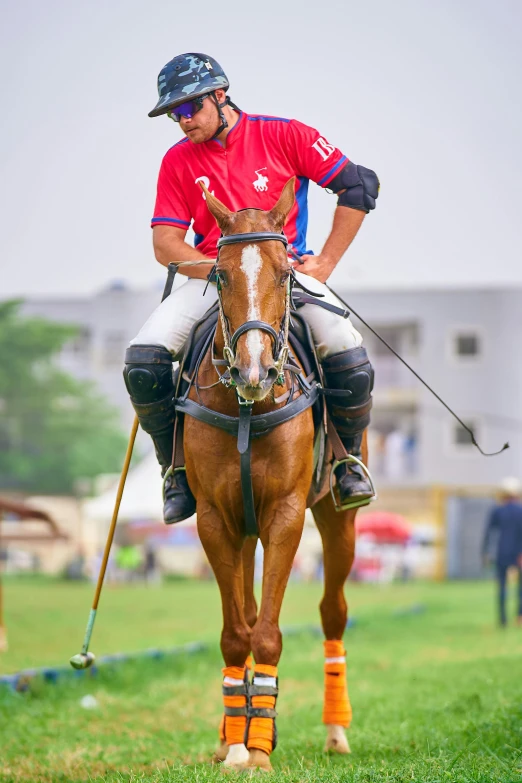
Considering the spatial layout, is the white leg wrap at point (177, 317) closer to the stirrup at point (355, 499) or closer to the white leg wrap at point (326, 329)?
the white leg wrap at point (326, 329)

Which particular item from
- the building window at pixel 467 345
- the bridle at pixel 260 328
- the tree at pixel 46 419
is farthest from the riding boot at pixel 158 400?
the building window at pixel 467 345

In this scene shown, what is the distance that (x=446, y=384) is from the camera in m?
55.7

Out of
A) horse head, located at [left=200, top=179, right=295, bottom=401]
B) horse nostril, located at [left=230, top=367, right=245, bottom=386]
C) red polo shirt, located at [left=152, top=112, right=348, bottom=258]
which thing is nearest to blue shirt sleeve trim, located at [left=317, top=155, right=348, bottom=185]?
red polo shirt, located at [left=152, top=112, right=348, bottom=258]

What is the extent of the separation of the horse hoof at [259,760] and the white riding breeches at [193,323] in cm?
247

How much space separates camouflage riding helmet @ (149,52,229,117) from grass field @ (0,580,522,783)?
3921mm

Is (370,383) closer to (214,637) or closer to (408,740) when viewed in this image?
(408,740)

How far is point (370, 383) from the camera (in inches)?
299

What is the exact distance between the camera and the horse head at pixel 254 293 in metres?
6.11

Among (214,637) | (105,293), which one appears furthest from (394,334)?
(214,637)

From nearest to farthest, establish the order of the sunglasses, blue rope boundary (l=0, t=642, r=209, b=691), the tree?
the sunglasses, blue rope boundary (l=0, t=642, r=209, b=691), the tree

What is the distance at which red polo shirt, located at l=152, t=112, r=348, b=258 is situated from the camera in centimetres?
741

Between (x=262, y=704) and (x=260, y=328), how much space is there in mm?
2184

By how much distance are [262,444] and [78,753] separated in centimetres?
277

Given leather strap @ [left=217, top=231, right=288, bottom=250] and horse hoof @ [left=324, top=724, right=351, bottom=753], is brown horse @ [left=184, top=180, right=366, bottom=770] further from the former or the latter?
horse hoof @ [left=324, top=724, right=351, bottom=753]
